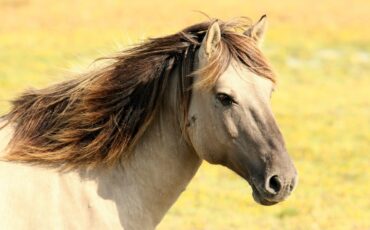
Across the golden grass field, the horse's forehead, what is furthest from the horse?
the golden grass field

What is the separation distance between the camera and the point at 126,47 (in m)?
5.38

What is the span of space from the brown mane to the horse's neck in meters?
Answer: 0.08

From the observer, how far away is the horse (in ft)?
15.4

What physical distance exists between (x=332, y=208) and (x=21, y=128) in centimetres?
631

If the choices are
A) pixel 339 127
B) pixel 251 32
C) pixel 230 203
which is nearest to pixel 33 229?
pixel 251 32

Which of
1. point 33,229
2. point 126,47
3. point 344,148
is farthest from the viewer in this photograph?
point 344,148

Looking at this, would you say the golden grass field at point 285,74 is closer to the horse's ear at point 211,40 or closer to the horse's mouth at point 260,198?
the horse's ear at point 211,40

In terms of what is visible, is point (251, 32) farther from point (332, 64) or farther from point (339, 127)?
point (332, 64)

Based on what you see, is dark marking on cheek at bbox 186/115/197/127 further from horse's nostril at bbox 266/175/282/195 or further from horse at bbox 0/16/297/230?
horse's nostril at bbox 266/175/282/195

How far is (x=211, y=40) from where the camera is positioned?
15.8ft

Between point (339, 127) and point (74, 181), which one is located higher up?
point (74, 181)

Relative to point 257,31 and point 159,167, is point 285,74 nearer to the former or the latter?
point 257,31

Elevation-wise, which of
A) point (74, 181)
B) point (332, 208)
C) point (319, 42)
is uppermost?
point (74, 181)

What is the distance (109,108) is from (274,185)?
1173 millimetres
